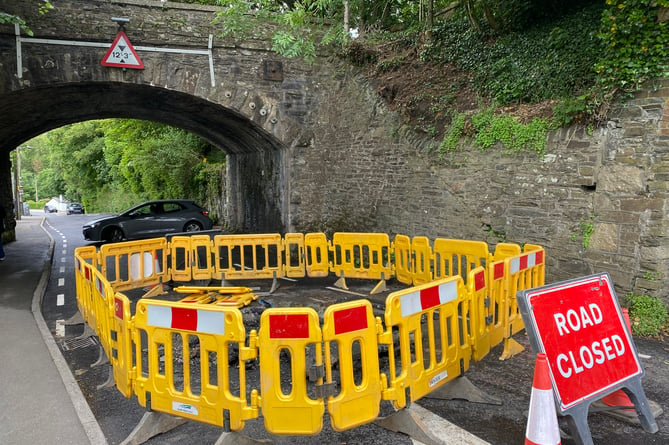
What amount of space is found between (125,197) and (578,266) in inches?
1422

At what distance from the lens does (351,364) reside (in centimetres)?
346

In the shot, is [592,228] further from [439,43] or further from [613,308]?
[439,43]

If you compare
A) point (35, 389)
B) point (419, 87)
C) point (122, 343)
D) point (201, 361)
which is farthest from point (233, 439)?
point (419, 87)

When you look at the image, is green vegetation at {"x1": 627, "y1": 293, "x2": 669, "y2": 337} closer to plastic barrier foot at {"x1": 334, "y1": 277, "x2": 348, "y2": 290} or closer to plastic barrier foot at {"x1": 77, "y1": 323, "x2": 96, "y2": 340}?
plastic barrier foot at {"x1": 334, "y1": 277, "x2": 348, "y2": 290}

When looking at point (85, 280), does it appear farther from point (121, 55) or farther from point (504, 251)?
point (121, 55)

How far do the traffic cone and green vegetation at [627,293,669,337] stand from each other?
3852 mm

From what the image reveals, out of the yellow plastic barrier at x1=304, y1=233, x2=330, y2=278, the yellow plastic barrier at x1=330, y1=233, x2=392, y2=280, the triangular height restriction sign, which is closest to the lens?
the yellow plastic barrier at x1=330, y1=233, x2=392, y2=280

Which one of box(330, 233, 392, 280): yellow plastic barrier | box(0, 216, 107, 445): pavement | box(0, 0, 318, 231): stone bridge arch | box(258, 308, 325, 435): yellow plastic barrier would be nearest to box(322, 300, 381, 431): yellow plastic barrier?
box(258, 308, 325, 435): yellow plastic barrier

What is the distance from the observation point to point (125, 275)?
10.9m

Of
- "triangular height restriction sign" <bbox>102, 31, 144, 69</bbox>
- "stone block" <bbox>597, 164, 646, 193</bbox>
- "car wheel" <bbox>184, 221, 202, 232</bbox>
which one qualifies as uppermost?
"triangular height restriction sign" <bbox>102, 31, 144, 69</bbox>

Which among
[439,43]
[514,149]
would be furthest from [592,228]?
[439,43]

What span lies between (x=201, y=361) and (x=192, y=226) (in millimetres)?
15182

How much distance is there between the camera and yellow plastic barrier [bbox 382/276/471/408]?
3.66 metres

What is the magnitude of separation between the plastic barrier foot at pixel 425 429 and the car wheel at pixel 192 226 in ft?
49.9
